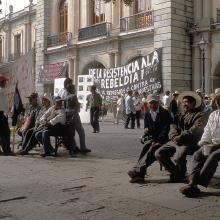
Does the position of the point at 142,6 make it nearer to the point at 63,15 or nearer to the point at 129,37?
the point at 129,37

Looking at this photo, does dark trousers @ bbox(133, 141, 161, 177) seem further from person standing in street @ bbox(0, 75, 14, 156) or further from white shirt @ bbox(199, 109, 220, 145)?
person standing in street @ bbox(0, 75, 14, 156)

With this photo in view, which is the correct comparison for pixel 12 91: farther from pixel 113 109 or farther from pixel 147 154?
pixel 113 109

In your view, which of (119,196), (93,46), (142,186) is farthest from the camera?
(93,46)

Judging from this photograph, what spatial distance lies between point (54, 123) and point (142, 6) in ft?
58.3

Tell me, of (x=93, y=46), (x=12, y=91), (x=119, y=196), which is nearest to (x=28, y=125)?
(x=12, y=91)

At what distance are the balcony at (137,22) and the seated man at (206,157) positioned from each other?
18.9 metres

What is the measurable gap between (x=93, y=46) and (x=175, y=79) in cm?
737

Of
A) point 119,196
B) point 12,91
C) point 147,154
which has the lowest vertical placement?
point 119,196

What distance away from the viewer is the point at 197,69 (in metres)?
23.4

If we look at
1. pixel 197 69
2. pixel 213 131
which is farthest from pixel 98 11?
pixel 213 131

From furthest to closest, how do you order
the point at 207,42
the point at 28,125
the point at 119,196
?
the point at 207,42
the point at 28,125
the point at 119,196

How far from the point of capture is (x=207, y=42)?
878 inches

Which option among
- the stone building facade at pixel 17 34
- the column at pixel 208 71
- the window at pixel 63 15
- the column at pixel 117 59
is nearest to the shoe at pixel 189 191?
the column at pixel 208 71

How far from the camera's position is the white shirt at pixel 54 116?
9.13 m
